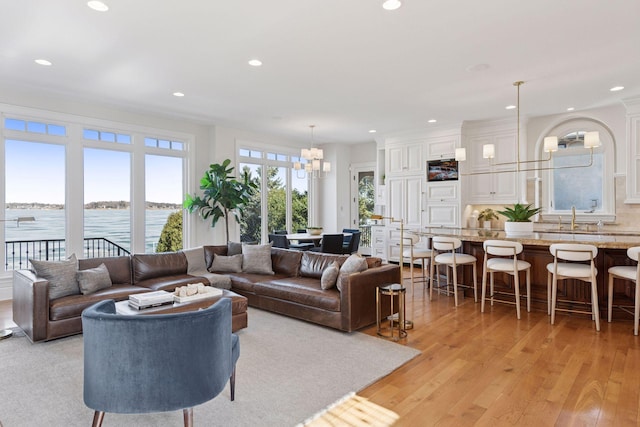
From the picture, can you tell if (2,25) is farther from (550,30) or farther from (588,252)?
(588,252)

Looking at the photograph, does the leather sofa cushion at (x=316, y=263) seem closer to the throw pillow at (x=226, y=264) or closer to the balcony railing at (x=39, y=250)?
the throw pillow at (x=226, y=264)

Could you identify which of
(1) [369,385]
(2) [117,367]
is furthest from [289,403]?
(2) [117,367]

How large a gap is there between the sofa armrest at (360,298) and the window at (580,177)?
4.26 m

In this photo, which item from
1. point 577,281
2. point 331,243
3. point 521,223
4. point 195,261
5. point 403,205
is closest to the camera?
point 577,281

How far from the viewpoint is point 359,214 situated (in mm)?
10227

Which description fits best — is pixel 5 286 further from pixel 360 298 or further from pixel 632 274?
pixel 632 274

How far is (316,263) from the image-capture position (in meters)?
4.97

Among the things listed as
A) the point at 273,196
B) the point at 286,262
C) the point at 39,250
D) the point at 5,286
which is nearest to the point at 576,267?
the point at 286,262

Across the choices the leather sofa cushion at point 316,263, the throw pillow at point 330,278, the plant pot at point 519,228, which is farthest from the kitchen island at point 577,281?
the throw pillow at point 330,278

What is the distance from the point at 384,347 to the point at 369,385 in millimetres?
767

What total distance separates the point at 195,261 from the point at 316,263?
1.88m

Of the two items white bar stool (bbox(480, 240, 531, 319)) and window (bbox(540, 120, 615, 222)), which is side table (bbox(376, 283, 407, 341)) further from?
window (bbox(540, 120, 615, 222))

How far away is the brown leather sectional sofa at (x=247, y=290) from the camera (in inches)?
142

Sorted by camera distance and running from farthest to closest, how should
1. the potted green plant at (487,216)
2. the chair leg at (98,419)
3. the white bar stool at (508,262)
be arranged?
the potted green plant at (487,216)
the white bar stool at (508,262)
the chair leg at (98,419)
